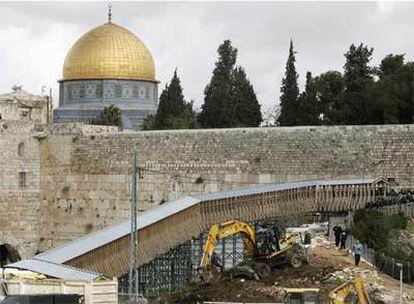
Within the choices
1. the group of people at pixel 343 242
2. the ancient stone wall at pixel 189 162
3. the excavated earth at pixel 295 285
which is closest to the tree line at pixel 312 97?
the ancient stone wall at pixel 189 162

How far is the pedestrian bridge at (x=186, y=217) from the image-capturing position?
16.7m

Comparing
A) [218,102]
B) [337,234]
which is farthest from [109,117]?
[337,234]

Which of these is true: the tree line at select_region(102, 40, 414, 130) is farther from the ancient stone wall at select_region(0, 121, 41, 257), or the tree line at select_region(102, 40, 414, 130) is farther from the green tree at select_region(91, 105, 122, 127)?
the ancient stone wall at select_region(0, 121, 41, 257)

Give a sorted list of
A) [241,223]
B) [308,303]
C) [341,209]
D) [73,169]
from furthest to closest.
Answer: [73,169] < [341,209] < [241,223] < [308,303]

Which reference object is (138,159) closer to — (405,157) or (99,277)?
(405,157)

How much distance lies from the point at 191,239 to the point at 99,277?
469 centimetres

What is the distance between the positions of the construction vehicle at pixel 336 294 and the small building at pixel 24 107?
20.3m

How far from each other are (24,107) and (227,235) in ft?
60.2

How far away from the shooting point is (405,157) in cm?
2666

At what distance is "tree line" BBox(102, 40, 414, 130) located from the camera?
1206 inches

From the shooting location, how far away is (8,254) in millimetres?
32281

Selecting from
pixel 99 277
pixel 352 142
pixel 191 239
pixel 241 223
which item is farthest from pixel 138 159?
pixel 99 277

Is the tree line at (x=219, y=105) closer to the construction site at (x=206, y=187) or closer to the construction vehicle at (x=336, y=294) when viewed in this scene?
the construction site at (x=206, y=187)

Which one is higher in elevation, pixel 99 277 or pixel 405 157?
pixel 405 157
